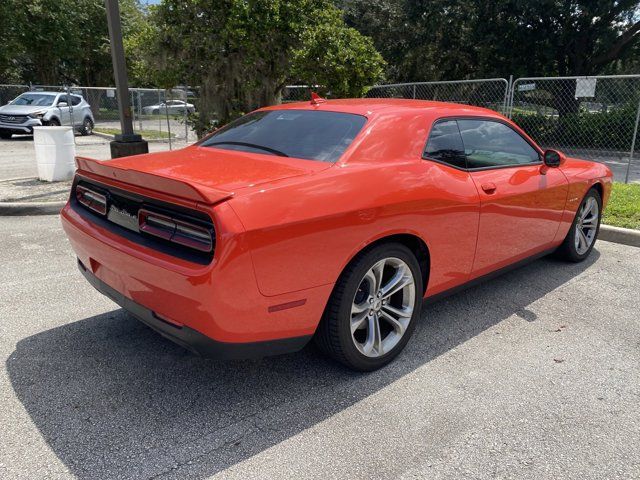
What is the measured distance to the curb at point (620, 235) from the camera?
5.92 m

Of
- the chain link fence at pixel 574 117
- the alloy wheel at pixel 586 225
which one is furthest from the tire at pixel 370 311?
the chain link fence at pixel 574 117

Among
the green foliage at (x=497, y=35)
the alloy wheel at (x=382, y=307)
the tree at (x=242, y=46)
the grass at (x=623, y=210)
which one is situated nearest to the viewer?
the alloy wheel at (x=382, y=307)

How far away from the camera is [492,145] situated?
13.2ft

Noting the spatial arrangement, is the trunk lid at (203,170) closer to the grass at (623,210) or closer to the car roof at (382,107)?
the car roof at (382,107)

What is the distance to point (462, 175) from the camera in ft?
11.7

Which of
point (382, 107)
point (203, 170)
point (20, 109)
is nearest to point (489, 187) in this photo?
point (382, 107)

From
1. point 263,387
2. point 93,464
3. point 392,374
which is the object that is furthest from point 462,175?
point 93,464

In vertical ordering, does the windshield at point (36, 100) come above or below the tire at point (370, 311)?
above

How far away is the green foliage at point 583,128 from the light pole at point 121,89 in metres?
11.1

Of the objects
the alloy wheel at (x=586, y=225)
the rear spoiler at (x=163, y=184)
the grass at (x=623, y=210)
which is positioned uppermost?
the rear spoiler at (x=163, y=184)

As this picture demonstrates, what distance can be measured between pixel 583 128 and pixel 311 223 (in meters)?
15.2

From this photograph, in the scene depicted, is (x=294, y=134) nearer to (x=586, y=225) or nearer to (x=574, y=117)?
(x=586, y=225)

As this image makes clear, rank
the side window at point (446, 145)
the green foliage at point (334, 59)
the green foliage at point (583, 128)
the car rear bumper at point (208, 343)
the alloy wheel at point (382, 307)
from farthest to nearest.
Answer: the green foliage at point (583, 128) < the green foliage at point (334, 59) < the side window at point (446, 145) < the alloy wheel at point (382, 307) < the car rear bumper at point (208, 343)

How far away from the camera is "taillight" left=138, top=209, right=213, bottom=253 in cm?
247
